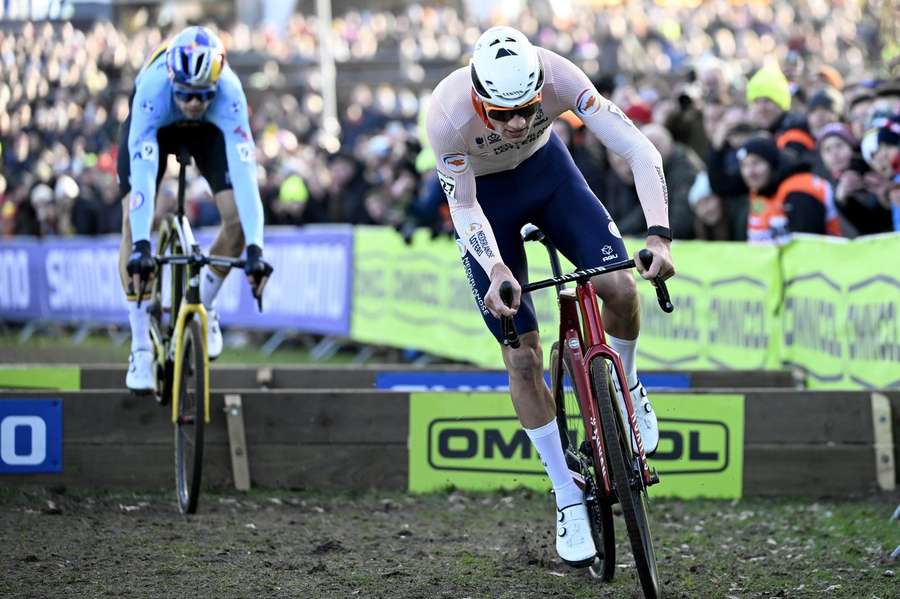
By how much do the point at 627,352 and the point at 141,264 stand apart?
304 cm

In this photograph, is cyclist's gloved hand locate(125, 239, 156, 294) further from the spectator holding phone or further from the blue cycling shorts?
the spectator holding phone

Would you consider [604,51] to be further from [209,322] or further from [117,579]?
[117,579]

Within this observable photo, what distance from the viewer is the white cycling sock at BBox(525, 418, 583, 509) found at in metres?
6.39

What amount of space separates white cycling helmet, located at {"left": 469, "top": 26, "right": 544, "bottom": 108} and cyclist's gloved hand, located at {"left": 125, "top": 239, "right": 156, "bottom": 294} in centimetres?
292

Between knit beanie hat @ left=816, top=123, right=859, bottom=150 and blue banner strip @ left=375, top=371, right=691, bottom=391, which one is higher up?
knit beanie hat @ left=816, top=123, right=859, bottom=150

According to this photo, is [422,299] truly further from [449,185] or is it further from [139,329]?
[449,185]

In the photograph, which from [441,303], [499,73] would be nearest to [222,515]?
[499,73]

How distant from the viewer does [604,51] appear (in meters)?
32.8

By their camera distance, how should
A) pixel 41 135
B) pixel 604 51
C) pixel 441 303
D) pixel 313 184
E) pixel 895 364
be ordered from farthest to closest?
1. pixel 604 51
2. pixel 41 135
3. pixel 313 184
4. pixel 441 303
5. pixel 895 364

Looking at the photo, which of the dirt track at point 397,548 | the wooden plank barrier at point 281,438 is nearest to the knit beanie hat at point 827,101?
the dirt track at point 397,548

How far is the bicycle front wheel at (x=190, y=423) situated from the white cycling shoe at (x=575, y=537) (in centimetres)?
245

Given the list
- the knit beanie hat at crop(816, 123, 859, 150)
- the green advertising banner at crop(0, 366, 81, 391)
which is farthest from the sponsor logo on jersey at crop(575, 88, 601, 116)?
the green advertising banner at crop(0, 366, 81, 391)

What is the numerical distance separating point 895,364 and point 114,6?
3681 cm

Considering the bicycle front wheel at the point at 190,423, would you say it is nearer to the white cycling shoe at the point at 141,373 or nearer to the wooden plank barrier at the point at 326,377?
the white cycling shoe at the point at 141,373
